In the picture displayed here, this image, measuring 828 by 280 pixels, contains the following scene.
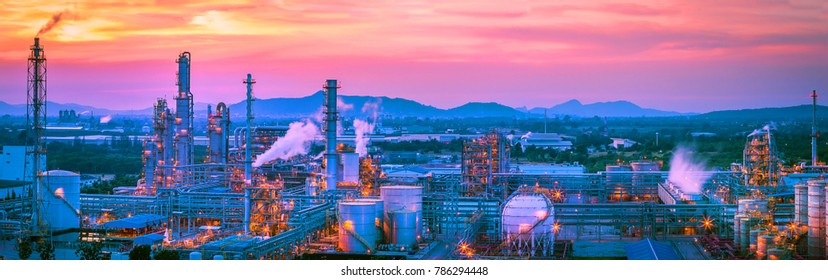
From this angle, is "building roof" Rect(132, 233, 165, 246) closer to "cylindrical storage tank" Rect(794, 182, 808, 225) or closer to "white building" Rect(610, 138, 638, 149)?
"cylindrical storage tank" Rect(794, 182, 808, 225)

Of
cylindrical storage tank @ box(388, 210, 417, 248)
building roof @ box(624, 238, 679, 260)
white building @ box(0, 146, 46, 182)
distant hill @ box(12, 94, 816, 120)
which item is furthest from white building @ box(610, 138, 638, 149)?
cylindrical storage tank @ box(388, 210, 417, 248)

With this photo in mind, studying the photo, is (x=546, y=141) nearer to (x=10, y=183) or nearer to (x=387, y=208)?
(x=10, y=183)

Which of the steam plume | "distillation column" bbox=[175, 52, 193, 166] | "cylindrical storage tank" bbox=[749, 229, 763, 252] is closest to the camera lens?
"cylindrical storage tank" bbox=[749, 229, 763, 252]

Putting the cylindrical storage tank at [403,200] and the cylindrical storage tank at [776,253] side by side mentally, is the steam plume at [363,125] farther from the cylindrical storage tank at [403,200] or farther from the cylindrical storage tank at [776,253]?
the cylindrical storage tank at [776,253]

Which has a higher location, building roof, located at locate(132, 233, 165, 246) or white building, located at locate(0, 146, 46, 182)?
white building, located at locate(0, 146, 46, 182)

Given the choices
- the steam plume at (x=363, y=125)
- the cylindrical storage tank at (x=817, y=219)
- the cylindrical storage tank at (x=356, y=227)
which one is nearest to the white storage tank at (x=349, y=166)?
the cylindrical storage tank at (x=356, y=227)

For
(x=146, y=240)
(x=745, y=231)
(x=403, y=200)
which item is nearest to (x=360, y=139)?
(x=403, y=200)
